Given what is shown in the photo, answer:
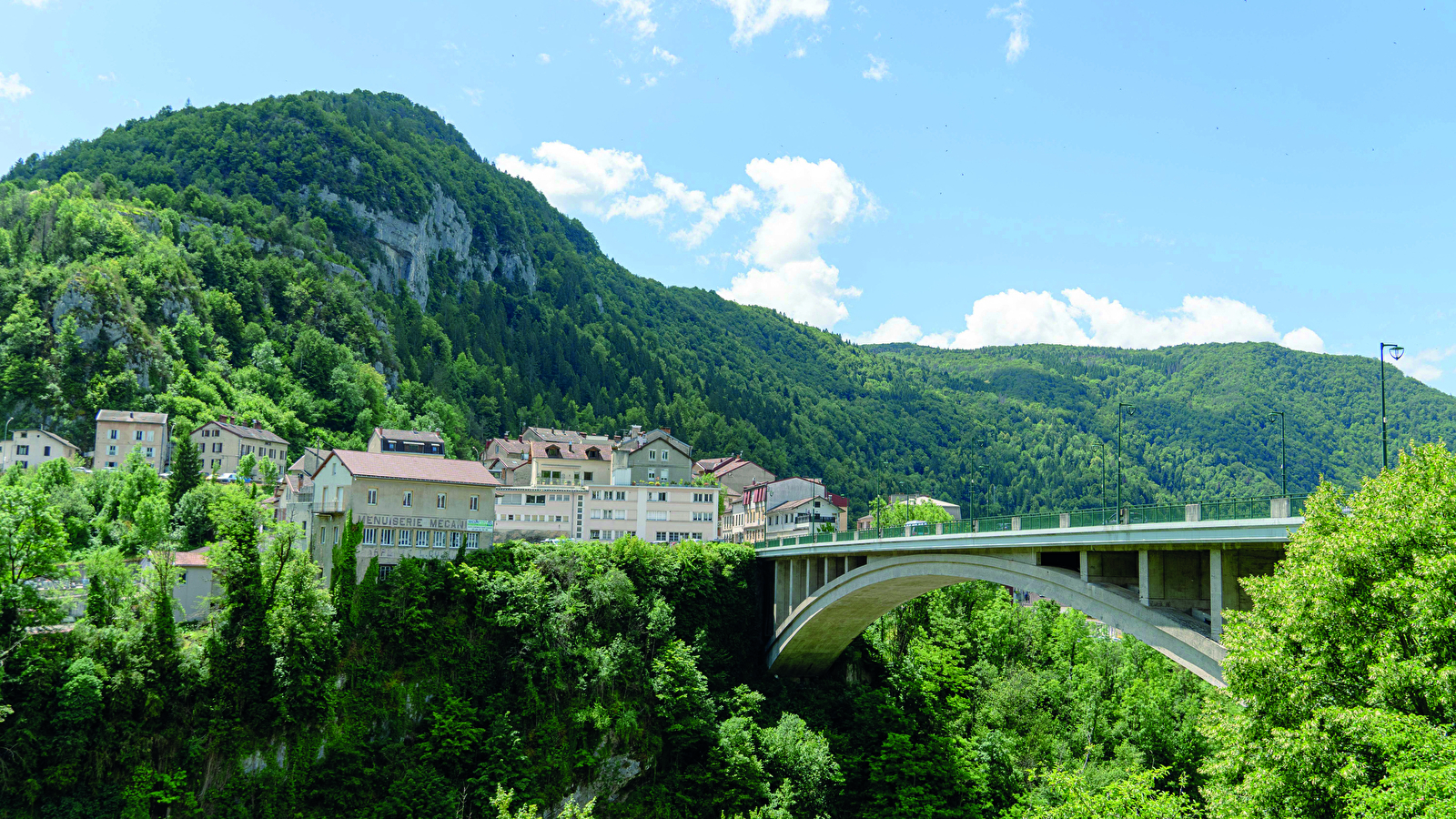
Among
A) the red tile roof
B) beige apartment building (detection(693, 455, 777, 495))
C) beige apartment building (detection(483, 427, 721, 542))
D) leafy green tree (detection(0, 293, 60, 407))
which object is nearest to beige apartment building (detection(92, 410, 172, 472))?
leafy green tree (detection(0, 293, 60, 407))

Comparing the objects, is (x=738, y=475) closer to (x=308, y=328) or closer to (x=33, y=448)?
(x=308, y=328)

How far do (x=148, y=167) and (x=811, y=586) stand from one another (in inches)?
6073

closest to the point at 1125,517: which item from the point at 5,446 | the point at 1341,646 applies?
the point at 1341,646

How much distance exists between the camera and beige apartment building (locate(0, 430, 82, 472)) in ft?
293

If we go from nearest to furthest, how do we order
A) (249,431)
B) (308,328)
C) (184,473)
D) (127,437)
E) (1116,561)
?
(1116,561) → (184,473) → (127,437) → (249,431) → (308,328)

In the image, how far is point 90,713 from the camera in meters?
43.6

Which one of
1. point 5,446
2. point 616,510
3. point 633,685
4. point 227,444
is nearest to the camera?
point 633,685

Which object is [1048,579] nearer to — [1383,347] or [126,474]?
[1383,347]

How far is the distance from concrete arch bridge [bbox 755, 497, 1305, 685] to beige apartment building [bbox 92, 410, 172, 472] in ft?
245

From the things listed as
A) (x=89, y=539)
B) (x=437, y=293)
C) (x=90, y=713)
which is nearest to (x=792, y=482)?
(x=89, y=539)

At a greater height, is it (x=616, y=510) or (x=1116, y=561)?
(x=616, y=510)

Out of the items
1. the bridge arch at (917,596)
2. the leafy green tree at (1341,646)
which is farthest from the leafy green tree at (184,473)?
the leafy green tree at (1341,646)

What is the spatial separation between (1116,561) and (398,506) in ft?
128

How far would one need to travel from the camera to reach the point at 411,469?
2247 inches
